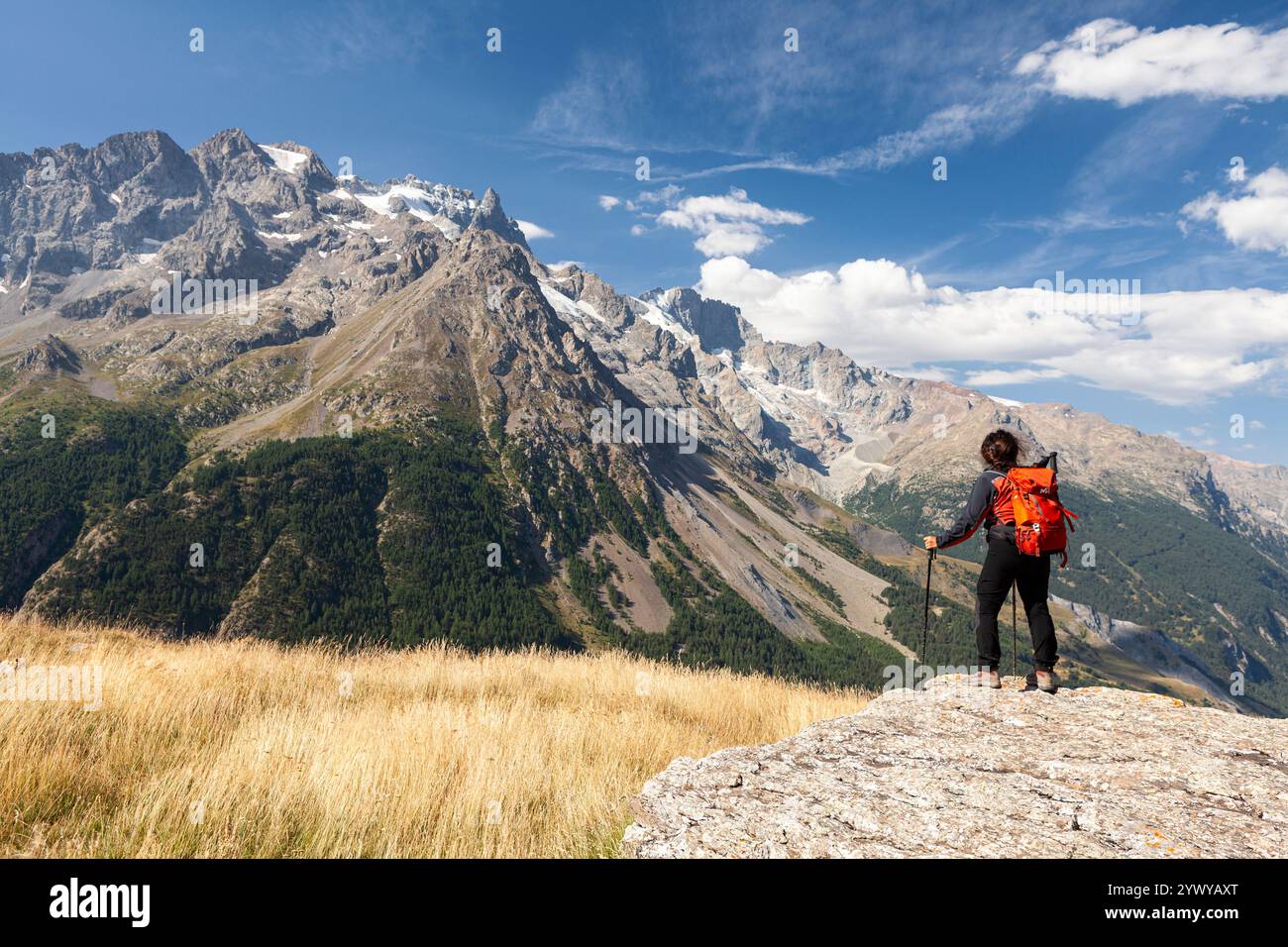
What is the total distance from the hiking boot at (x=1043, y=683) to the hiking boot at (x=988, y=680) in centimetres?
46

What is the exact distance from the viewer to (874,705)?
9141 millimetres

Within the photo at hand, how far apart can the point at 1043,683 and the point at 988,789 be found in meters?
4.89

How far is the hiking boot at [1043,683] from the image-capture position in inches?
364

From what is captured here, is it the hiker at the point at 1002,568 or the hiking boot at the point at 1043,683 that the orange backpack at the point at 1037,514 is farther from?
the hiking boot at the point at 1043,683

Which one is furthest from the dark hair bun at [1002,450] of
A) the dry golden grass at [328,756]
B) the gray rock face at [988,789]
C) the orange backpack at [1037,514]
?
the dry golden grass at [328,756]

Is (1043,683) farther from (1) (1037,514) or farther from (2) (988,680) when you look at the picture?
(1) (1037,514)

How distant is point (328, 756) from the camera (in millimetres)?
5832

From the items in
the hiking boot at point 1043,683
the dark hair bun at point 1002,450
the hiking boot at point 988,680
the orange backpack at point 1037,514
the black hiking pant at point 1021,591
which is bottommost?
the hiking boot at point 988,680

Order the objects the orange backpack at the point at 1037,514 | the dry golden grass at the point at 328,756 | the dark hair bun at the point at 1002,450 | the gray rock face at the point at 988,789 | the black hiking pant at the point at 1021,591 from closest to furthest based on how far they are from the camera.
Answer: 1. the gray rock face at the point at 988,789
2. the dry golden grass at the point at 328,756
3. the orange backpack at the point at 1037,514
4. the black hiking pant at the point at 1021,591
5. the dark hair bun at the point at 1002,450

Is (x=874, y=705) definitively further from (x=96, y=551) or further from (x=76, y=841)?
(x=96, y=551)

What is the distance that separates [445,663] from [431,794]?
775 cm

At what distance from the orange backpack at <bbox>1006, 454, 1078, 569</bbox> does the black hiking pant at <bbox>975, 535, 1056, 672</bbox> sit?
0.63 feet

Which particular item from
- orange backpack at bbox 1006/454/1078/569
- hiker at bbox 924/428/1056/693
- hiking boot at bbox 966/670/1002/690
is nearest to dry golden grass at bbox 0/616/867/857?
hiking boot at bbox 966/670/1002/690
